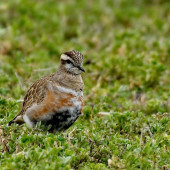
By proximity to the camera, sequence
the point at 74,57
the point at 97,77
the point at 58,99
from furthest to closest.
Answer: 1. the point at 97,77
2. the point at 74,57
3. the point at 58,99

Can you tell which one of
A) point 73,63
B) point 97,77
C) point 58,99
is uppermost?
point 73,63

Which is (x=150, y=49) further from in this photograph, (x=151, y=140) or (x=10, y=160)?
(x=10, y=160)

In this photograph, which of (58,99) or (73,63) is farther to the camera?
(73,63)

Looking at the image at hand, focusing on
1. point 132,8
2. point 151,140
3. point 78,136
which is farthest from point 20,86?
point 132,8

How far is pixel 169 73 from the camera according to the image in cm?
1004

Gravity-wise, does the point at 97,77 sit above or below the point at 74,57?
below

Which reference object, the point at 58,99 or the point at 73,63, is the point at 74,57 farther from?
the point at 58,99

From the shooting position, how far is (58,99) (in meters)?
6.48

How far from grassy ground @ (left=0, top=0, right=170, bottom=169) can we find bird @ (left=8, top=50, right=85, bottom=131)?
0.60 ft

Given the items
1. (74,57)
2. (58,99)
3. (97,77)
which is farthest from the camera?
(97,77)

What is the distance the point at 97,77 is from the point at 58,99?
3.39 m

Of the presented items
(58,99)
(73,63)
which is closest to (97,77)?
(73,63)

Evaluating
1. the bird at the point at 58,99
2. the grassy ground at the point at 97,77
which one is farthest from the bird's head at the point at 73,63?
the grassy ground at the point at 97,77

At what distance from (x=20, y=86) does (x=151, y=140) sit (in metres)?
3.26
